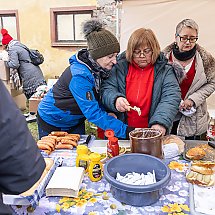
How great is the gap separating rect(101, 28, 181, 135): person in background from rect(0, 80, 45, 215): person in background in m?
1.01

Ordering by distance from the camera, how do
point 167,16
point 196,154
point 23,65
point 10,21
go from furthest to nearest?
point 10,21 → point 23,65 → point 167,16 → point 196,154

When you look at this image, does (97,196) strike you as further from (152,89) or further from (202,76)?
(202,76)

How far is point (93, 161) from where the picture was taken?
1345mm

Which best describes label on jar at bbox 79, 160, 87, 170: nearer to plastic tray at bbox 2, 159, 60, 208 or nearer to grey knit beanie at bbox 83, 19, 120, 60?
plastic tray at bbox 2, 159, 60, 208

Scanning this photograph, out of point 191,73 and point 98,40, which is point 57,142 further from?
point 191,73

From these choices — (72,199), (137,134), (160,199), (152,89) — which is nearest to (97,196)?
(72,199)

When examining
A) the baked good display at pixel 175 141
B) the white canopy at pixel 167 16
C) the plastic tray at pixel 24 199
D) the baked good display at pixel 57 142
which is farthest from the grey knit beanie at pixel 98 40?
the white canopy at pixel 167 16

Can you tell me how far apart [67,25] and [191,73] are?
178 inches

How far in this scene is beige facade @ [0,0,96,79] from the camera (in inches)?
238

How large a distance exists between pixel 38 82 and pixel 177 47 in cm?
287

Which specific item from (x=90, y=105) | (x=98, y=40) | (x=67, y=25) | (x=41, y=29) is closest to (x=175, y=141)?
(x=90, y=105)

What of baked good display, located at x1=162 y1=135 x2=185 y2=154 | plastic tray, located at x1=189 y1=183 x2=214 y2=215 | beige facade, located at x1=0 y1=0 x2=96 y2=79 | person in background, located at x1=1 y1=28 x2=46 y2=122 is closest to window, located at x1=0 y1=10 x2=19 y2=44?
beige facade, located at x1=0 y1=0 x2=96 y2=79

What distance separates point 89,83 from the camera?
171 centimetres

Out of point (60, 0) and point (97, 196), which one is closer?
point (97, 196)
